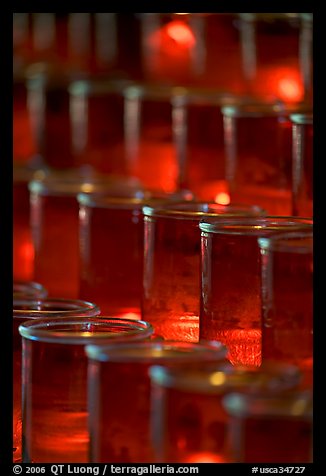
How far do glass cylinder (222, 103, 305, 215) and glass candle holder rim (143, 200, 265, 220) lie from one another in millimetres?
93

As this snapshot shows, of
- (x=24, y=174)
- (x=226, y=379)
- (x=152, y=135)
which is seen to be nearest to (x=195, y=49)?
(x=152, y=135)

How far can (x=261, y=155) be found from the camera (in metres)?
1.27

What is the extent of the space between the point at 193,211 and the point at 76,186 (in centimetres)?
45

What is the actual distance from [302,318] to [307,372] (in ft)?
0.14

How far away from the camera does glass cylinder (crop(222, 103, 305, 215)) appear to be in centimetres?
125

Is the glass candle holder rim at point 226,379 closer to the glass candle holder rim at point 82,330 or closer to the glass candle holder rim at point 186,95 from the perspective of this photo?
the glass candle holder rim at point 82,330

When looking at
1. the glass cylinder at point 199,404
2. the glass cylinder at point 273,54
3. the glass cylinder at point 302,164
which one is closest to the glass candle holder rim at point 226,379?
the glass cylinder at point 199,404

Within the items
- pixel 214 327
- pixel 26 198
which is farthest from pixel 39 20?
pixel 214 327

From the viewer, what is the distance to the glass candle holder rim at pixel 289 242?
0.91m

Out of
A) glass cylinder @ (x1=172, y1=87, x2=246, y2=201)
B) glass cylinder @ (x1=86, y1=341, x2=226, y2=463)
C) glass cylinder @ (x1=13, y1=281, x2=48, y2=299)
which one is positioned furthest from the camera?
glass cylinder @ (x1=172, y1=87, x2=246, y2=201)

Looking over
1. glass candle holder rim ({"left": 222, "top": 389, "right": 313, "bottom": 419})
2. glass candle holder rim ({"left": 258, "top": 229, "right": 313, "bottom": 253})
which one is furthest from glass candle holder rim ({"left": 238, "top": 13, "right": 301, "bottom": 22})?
glass candle holder rim ({"left": 222, "top": 389, "right": 313, "bottom": 419})

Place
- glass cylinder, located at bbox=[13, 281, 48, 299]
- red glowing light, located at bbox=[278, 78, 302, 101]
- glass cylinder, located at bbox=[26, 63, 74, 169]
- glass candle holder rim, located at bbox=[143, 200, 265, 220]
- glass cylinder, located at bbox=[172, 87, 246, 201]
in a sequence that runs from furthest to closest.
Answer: glass cylinder, located at bbox=[26, 63, 74, 169] → red glowing light, located at bbox=[278, 78, 302, 101] → glass cylinder, located at bbox=[172, 87, 246, 201] → glass cylinder, located at bbox=[13, 281, 48, 299] → glass candle holder rim, located at bbox=[143, 200, 265, 220]

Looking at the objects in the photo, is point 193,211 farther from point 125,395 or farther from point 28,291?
point 125,395

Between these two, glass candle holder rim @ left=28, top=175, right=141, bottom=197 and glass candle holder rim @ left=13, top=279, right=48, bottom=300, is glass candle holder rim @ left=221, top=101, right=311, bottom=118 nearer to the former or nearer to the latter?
glass candle holder rim @ left=28, top=175, right=141, bottom=197
